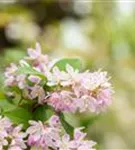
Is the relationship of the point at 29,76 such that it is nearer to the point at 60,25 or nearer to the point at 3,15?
the point at 3,15

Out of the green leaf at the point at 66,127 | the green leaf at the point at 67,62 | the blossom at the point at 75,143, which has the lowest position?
the blossom at the point at 75,143

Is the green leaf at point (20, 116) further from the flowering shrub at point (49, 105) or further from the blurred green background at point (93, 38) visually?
the blurred green background at point (93, 38)

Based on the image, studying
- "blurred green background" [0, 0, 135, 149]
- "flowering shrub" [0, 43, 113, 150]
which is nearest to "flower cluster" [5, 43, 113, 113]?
"flowering shrub" [0, 43, 113, 150]

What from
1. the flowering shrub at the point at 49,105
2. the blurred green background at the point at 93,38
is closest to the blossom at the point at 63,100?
the flowering shrub at the point at 49,105

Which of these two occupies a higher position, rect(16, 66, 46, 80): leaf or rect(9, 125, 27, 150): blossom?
rect(16, 66, 46, 80): leaf

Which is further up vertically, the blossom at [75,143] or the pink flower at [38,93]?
the pink flower at [38,93]

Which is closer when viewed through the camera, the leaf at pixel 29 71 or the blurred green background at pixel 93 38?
the leaf at pixel 29 71

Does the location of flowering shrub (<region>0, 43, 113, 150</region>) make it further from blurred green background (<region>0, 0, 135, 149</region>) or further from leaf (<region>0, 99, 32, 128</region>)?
blurred green background (<region>0, 0, 135, 149</region>)
